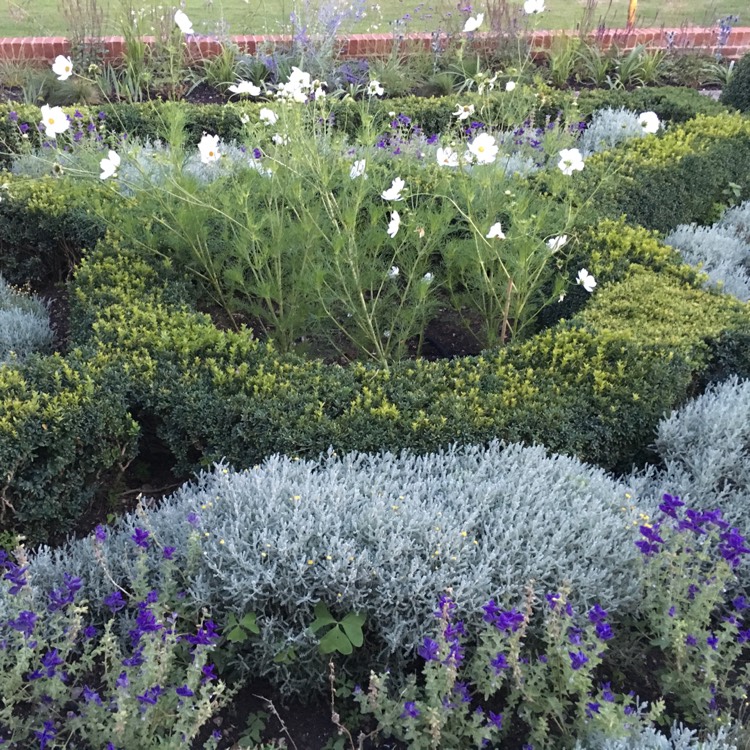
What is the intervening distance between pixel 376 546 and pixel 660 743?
93cm

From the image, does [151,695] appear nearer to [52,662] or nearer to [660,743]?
[52,662]

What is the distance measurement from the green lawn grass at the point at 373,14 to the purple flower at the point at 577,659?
311 inches

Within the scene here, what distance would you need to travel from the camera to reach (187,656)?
2.29 m

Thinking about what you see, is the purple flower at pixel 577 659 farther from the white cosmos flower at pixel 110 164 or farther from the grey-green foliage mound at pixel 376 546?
the white cosmos flower at pixel 110 164

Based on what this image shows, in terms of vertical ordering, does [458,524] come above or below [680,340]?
A: below

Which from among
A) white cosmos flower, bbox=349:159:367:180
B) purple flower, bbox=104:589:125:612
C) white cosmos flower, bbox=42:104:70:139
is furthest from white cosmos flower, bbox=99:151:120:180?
purple flower, bbox=104:589:125:612

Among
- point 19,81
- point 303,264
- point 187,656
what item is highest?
point 19,81

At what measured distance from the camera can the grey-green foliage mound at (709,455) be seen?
2697 mm

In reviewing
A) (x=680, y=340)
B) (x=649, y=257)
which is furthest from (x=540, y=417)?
(x=649, y=257)

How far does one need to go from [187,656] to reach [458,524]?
0.92 m

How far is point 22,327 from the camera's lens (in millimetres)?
3773

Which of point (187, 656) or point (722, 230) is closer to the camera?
point (187, 656)

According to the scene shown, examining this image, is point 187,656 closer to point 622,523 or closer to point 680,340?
point 622,523

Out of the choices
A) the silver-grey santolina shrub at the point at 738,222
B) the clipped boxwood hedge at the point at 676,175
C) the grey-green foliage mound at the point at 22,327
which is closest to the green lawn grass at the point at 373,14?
the clipped boxwood hedge at the point at 676,175
